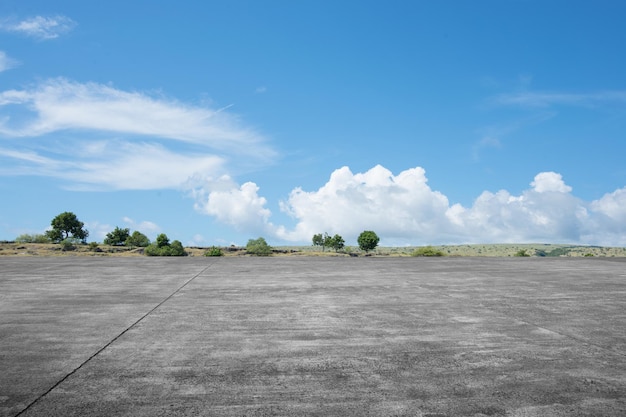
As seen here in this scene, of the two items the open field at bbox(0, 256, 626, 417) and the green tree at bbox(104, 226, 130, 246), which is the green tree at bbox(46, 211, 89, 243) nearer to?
the green tree at bbox(104, 226, 130, 246)

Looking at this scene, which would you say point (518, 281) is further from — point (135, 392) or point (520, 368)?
point (135, 392)

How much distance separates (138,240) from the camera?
10100 centimetres

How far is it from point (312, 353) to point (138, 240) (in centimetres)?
10504

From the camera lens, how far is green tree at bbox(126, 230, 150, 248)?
100 m

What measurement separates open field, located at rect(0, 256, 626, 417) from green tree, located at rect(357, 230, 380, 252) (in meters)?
93.8

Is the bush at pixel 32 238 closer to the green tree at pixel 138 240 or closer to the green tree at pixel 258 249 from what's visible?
the green tree at pixel 138 240

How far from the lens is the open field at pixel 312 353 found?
128 inches

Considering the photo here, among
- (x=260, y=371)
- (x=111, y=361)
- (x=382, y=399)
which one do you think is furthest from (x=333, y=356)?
(x=111, y=361)

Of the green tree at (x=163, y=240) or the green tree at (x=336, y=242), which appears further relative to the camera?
the green tree at (x=336, y=242)

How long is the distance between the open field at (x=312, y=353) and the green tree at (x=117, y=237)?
10476 cm

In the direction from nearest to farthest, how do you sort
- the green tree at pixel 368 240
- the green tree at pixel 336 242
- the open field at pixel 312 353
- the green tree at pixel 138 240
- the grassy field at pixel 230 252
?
the open field at pixel 312 353 < the grassy field at pixel 230 252 < the green tree at pixel 138 240 < the green tree at pixel 368 240 < the green tree at pixel 336 242

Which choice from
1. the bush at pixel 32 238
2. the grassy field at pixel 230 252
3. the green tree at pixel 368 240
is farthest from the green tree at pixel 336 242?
the bush at pixel 32 238

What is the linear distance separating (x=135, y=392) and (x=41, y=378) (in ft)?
3.42

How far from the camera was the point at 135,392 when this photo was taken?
11.3 feet
